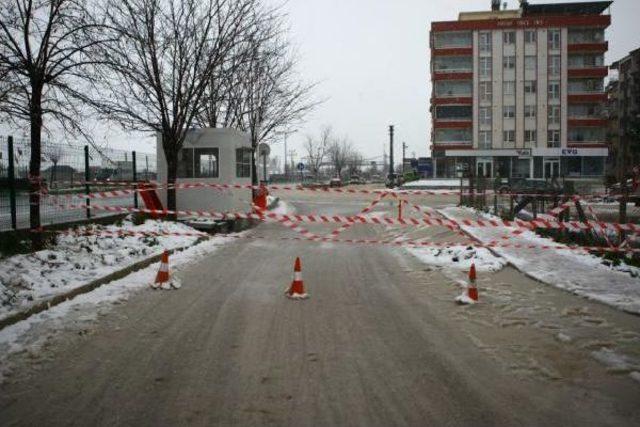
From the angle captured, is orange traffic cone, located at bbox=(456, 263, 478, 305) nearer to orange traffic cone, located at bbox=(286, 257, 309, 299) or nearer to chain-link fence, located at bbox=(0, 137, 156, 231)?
orange traffic cone, located at bbox=(286, 257, 309, 299)

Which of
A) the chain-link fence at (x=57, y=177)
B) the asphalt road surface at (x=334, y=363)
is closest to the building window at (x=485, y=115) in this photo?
the chain-link fence at (x=57, y=177)

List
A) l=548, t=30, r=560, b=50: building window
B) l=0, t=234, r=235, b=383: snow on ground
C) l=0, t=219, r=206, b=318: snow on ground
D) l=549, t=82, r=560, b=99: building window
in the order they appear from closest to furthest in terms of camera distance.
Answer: l=0, t=234, r=235, b=383: snow on ground, l=0, t=219, r=206, b=318: snow on ground, l=548, t=30, r=560, b=50: building window, l=549, t=82, r=560, b=99: building window

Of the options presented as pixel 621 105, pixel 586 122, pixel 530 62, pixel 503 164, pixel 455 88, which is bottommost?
pixel 503 164

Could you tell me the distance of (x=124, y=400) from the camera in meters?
4.65

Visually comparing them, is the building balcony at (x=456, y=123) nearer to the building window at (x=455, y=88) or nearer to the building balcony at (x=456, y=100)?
the building balcony at (x=456, y=100)

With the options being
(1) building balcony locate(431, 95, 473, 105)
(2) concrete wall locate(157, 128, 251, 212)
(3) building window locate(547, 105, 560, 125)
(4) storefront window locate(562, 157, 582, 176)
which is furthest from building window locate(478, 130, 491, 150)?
(2) concrete wall locate(157, 128, 251, 212)

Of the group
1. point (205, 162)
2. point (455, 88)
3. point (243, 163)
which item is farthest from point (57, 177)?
point (455, 88)

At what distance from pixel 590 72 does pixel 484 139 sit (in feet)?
49.8

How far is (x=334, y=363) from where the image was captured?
5539 mm

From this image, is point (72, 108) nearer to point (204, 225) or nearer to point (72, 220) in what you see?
point (72, 220)

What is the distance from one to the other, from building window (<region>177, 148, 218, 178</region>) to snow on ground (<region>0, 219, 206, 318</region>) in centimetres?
531

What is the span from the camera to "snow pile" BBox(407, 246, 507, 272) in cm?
1120

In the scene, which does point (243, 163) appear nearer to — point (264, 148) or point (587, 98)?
point (264, 148)

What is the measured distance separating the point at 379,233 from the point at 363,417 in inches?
538
